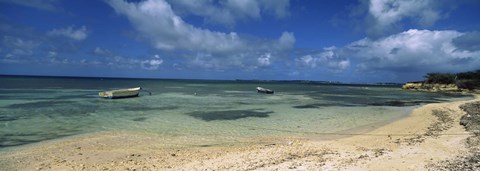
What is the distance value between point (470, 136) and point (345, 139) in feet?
16.1

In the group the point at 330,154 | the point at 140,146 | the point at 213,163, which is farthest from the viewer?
the point at 140,146

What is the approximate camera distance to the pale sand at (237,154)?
9.33m

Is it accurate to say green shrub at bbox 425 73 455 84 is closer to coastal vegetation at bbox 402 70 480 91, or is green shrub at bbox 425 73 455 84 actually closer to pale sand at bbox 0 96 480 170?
→ coastal vegetation at bbox 402 70 480 91

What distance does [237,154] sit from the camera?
11.0 meters

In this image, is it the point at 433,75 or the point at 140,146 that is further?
the point at 433,75

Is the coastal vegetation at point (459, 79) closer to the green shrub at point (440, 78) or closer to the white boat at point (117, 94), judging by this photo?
the green shrub at point (440, 78)

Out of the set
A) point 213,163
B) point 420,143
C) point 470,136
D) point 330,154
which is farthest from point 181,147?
point 470,136

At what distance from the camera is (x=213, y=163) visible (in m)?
9.77

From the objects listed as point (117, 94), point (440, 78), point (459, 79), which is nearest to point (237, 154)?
point (117, 94)

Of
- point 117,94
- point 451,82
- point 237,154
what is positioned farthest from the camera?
point 451,82

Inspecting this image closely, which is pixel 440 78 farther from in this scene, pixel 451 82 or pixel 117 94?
pixel 117 94

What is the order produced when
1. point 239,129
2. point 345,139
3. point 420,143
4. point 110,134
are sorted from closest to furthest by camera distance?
point 420,143
point 345,139
point 110,134
point 239,129

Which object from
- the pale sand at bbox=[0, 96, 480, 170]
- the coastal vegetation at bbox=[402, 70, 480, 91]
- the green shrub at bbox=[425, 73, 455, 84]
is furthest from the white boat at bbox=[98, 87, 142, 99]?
the green shrub at bbox=[425, 73, 455, 84]

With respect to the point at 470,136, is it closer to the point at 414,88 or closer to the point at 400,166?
the point at 400,166
